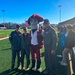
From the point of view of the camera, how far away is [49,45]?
6.80 metres

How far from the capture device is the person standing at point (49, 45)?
21.9 ft

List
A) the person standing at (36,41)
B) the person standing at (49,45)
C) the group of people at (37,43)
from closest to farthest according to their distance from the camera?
the person standing at (49,45) → the group of people at (37,43) → the person standing at (36,41)

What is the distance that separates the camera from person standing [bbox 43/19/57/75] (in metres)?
6.67

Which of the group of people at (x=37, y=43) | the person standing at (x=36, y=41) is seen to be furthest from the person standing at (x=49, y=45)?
the person standing at (x=36, y=41)

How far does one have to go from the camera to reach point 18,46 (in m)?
7.70

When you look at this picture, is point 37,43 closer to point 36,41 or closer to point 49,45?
point 36,41

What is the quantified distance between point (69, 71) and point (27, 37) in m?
2.14

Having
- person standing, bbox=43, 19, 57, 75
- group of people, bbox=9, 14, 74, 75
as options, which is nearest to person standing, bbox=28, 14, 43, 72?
group of people, bbox=9, 14, 74, 75

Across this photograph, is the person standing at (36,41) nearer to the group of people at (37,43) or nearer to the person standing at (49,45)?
the group of people at (37,43)

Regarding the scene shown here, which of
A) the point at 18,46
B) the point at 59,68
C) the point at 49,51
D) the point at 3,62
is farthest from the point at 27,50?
the point at 3,62

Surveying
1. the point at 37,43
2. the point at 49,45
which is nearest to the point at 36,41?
the point at 37,43

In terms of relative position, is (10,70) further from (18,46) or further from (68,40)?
(68,40)

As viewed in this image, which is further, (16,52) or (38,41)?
(16,52)

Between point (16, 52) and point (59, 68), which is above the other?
point (16, 52)
